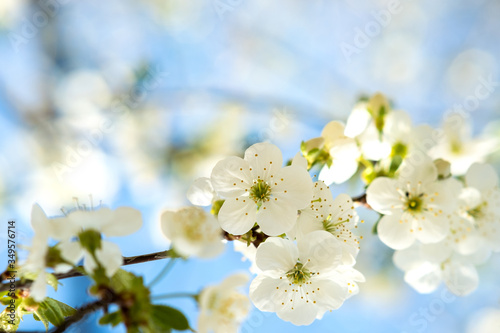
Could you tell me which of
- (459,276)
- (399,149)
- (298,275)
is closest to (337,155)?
(399,149)

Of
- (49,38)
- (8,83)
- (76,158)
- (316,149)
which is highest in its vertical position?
(49,38)

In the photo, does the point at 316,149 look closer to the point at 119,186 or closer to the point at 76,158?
the point at 76,158

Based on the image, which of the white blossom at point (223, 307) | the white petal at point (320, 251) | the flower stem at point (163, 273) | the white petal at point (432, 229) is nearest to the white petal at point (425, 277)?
the white petal at point (432, 229)

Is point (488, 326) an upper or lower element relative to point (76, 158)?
lower

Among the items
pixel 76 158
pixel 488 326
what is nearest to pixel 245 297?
pixel 76 158

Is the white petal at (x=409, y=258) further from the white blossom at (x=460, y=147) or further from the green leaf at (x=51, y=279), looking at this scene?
the green leaf at (x=51, y=279)

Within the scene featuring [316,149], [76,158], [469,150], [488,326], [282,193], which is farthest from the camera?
[488,326]

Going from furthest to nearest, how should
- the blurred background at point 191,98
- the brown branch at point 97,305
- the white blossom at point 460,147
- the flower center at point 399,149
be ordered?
A: 1. the blurred background at point 191,98
2. the white blossom at point 460,147
3. the flower center at point 399,149
4. the brown branch at point 97,305
